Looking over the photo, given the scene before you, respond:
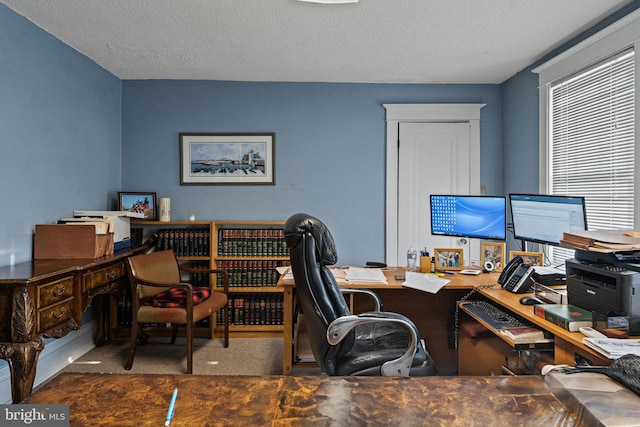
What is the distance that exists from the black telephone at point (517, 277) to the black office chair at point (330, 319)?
78cm

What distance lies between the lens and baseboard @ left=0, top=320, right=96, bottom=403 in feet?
8.25

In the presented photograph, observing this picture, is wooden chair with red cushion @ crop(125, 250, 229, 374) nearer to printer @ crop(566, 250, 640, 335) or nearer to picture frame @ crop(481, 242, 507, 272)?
picture frame @ crop(481, 242, 507, 272)

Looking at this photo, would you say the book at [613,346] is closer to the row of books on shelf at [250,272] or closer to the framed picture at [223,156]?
the row of books on shelf at [250,272]

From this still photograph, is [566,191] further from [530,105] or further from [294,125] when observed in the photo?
[294,125]

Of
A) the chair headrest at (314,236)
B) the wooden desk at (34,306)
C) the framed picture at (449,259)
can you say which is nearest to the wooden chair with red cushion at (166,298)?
the wooden desk at (34,306)

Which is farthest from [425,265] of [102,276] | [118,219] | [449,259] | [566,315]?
[118,219]

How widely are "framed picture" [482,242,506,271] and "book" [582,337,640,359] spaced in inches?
54.2

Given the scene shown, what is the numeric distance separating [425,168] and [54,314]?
3362 mm

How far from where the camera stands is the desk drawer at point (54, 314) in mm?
2214

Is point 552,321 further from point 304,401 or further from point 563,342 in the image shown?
point 304,401

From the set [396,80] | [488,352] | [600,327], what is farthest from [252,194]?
[600,327]

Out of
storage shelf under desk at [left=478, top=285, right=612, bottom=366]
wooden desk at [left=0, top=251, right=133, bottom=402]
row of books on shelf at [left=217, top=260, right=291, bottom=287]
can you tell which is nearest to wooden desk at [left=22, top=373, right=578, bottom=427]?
storage shelf under desk at [left=478, top=285, right=612, bottom=366]

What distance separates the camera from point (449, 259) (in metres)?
3.00

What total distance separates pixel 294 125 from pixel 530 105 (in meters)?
2.21
